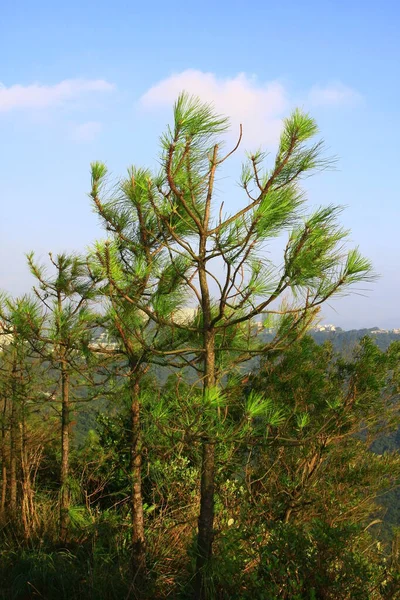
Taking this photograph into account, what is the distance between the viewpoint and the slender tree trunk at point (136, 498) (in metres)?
3.63

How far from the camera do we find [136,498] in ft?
12.4

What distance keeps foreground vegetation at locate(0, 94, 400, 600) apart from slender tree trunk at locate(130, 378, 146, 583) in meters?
0.01

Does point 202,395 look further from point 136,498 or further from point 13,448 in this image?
point 13,448

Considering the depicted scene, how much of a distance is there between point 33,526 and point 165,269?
2871mm

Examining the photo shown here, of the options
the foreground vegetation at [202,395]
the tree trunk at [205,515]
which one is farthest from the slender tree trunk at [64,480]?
the tree trunk at [205,515]

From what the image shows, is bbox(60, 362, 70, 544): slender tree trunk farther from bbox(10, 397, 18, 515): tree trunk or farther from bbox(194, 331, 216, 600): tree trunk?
bbox(194, 331, 216, 600): tree trunk

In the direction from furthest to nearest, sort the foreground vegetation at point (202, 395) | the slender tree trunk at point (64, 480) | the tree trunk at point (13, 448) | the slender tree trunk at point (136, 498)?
the tree trunk at point (13, 448)
the slender tree trunk at point (64, 480)
the slender tree trunk at point (136, 498)
the foreground vegetation at point (202, 395)

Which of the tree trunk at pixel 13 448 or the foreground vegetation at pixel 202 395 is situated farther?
the tree trunk at pixel 13 448

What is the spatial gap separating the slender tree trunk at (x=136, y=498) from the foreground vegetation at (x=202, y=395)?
1cm

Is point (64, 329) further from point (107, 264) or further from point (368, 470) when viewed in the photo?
point (368, 470)

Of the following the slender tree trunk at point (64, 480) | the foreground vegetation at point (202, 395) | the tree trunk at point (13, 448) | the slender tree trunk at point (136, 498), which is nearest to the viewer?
the foreground vegetation at point (202, 395)

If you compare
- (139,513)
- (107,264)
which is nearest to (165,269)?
(107,264)

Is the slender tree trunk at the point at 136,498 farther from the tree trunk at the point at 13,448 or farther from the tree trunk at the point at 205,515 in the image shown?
the tree trunk at the point at 13,448

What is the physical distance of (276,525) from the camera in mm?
2980
